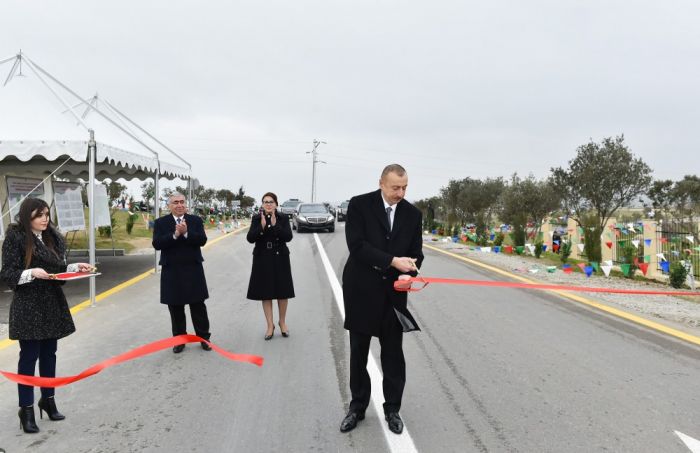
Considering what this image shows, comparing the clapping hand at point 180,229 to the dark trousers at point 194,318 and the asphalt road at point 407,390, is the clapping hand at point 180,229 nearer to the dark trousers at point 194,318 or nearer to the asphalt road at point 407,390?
the dark trousers at point 194,318

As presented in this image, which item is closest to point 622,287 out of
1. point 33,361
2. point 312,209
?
point 33,361

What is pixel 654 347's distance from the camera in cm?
550

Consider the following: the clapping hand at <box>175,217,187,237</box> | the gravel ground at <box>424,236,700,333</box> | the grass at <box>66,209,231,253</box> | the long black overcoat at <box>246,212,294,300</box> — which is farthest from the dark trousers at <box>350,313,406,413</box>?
the grass at <box>66,209,231,253</box>

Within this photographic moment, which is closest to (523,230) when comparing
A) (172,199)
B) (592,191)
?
(592,191)

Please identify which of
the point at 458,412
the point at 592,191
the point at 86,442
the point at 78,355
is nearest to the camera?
the point at 86,442

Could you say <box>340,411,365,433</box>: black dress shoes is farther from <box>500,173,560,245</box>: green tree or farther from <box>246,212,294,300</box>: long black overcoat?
<box>500,173,560,245</box>: green tree

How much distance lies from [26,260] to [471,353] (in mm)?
4125

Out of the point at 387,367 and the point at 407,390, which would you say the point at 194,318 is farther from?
the point at 387,367

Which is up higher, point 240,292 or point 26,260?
point 26,260

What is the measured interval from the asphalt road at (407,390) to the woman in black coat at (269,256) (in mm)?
554

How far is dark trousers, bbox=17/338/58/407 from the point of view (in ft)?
11.6

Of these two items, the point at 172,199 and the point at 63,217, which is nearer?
the point at 172,199

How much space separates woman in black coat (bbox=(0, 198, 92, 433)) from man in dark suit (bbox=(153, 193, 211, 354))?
1.55 m

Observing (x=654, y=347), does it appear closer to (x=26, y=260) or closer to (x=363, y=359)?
(x=363, y=359)
